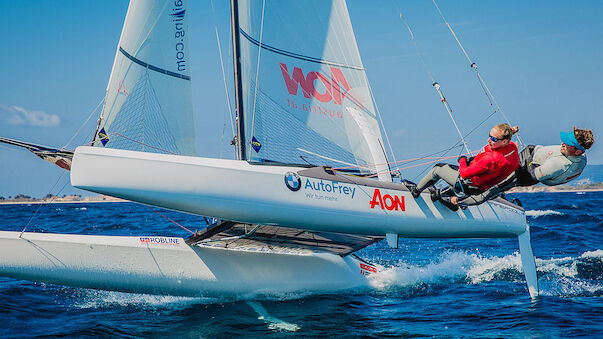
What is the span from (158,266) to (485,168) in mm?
3697

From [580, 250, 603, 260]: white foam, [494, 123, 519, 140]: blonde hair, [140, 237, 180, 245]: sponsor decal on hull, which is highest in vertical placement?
[494, 123, 519, 140]: blonde hair

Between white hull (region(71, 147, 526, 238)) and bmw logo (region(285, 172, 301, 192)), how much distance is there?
37 millimetres

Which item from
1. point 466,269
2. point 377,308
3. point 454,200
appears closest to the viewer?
point 454,200

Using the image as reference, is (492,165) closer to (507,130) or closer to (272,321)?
(507,130)

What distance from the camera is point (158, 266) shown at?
20.3ft

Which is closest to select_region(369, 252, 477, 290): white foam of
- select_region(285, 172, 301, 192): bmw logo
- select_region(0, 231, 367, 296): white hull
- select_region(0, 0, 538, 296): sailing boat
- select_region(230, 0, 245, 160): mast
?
select_region(0, 0, 538, 296): sailing boat

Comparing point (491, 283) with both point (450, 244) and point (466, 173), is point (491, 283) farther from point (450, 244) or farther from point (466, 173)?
point (450, 244)

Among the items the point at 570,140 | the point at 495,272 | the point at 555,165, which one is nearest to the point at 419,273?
the point at 495,272

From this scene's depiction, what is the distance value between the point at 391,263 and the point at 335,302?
2.63 meters

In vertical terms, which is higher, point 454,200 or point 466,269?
point 454,200

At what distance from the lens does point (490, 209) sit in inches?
259

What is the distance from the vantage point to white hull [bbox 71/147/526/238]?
4.79 metres

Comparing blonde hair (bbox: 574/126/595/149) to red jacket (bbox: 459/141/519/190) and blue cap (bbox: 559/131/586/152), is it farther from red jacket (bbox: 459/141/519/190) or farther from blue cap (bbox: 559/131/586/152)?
red jacket (bbox: 459/141/519/190)

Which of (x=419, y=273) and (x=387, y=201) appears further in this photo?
(x=419, y=273)
